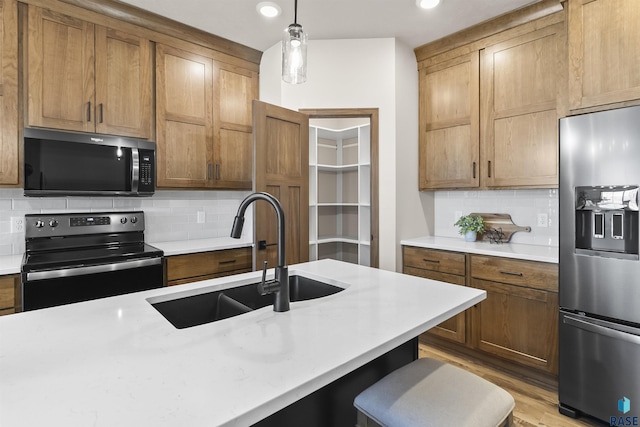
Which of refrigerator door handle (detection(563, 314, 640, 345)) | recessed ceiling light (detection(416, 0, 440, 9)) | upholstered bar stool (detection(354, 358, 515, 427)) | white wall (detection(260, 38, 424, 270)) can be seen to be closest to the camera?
upholstered bar stool (detection(354, 358, 515, 427))

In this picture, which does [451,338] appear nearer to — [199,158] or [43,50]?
[199,158]

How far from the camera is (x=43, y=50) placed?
2.26 metres

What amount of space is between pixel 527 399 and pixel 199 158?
3012 millimetres

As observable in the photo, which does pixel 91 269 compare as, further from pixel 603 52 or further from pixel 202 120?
pixel 603 52

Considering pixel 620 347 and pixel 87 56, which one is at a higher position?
pixel 87 56

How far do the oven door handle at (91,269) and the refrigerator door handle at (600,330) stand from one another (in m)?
2.66

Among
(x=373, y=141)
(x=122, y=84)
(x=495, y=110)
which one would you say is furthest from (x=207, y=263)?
(x=495, y=110)

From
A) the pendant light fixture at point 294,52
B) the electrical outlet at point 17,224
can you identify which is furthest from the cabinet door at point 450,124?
the electrical outlet at point 17,224

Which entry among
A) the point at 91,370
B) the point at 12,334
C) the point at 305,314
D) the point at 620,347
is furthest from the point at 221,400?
the point at 620,347

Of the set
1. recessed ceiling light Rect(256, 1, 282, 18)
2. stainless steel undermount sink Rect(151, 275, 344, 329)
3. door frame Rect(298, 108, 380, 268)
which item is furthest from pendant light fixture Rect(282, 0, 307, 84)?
door frame Rect(298, 108, 380, 268)

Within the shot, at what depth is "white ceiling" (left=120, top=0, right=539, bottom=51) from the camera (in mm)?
2549

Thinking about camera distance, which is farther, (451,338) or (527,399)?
(451,338)

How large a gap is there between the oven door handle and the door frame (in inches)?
69.4

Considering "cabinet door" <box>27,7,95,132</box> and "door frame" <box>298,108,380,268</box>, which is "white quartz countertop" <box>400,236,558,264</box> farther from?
"cabinet door" <box>27,7,95,132</box>
